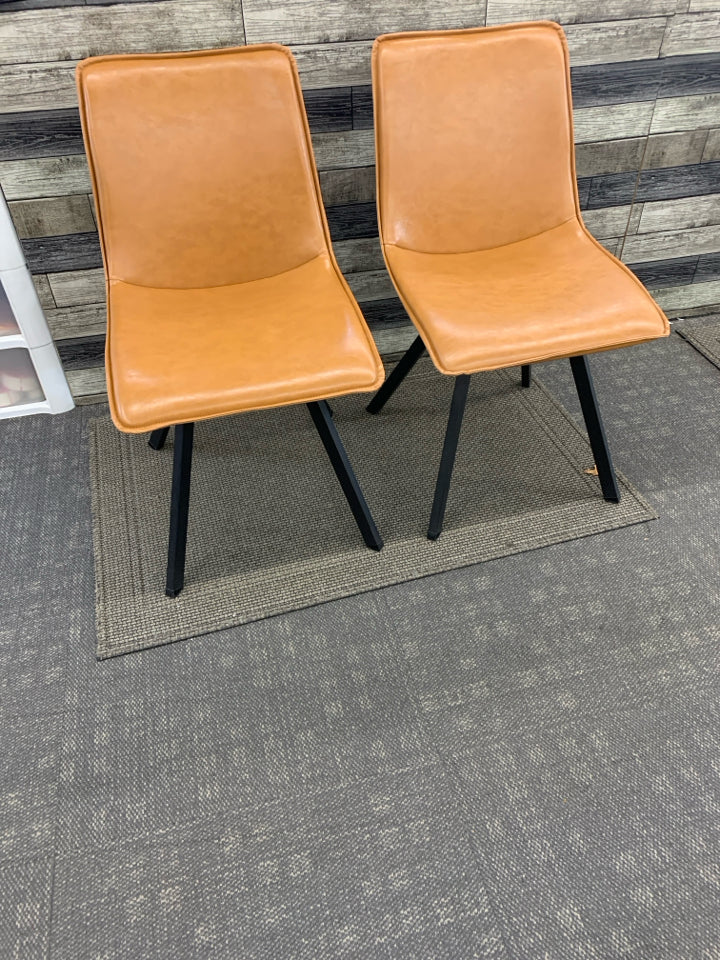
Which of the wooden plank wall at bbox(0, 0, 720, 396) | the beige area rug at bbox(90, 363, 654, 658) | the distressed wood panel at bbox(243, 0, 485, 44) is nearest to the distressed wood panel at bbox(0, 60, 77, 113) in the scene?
the wooden plank wall at bbox(0, 0, 720, 396)

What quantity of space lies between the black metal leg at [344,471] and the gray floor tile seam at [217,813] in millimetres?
471

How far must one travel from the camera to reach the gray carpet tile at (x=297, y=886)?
914 millimetres

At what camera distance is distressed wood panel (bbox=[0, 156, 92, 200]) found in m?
1.44

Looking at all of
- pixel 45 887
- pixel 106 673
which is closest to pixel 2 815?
pixel 45 887

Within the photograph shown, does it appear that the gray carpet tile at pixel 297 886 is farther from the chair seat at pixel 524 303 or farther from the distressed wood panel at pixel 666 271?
the distressed wood panel at pixel 666 271

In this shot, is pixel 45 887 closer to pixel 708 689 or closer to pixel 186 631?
pixel 186 631

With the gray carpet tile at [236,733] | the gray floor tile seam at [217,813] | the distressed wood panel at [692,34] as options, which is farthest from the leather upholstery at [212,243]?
the distressed wood panel at [692,34]

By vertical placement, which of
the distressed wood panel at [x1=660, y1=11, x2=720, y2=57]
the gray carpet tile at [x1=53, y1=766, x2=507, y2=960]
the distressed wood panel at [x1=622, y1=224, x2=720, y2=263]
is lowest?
the gray carpet tile at [x1=53, y1=766, x2=507, y2=960]

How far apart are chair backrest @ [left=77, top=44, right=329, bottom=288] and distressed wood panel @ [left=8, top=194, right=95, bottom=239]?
0.29m

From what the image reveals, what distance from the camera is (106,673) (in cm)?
122

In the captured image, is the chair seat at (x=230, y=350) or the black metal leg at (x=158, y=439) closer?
the chair seat at (x=230, y=350)

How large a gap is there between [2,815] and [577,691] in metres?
0.96

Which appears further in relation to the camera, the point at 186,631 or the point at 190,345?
the point at 186,631

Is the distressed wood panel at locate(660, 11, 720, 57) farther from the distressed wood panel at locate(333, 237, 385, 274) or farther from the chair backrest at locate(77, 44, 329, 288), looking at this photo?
the chair backrest at locate(77, 44, 329, 288)
